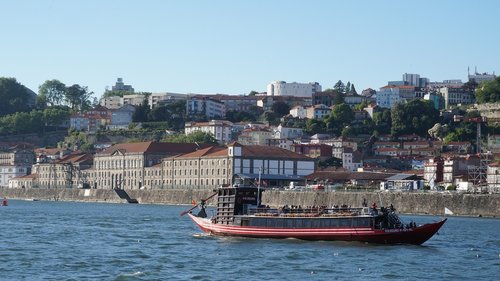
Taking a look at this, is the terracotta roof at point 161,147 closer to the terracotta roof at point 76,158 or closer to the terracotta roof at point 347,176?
the terracotta roof at point 76,158

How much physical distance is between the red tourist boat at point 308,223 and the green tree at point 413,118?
11995cm

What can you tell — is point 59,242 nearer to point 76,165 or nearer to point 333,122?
point 76,165

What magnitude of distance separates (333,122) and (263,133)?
1477cm

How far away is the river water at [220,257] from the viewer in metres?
46.5

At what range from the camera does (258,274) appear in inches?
1834

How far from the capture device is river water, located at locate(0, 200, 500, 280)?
46531 millimetres

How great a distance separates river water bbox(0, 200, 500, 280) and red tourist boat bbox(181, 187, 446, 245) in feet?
2.31

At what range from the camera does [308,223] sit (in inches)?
2484

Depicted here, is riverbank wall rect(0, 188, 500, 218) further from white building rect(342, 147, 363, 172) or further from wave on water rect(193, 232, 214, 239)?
white building rect(342, 147, 363, 172)

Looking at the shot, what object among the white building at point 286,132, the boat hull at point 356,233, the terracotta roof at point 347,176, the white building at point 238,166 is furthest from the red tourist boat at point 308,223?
the white building at point 286,132

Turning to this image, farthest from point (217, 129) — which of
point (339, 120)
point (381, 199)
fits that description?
point (381, 199)

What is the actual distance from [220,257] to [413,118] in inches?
5448

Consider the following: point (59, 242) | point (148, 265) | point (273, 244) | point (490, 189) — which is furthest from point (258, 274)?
point (490, 189)

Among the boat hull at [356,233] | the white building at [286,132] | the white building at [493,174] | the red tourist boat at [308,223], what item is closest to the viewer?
the boat hull at [356,233]
